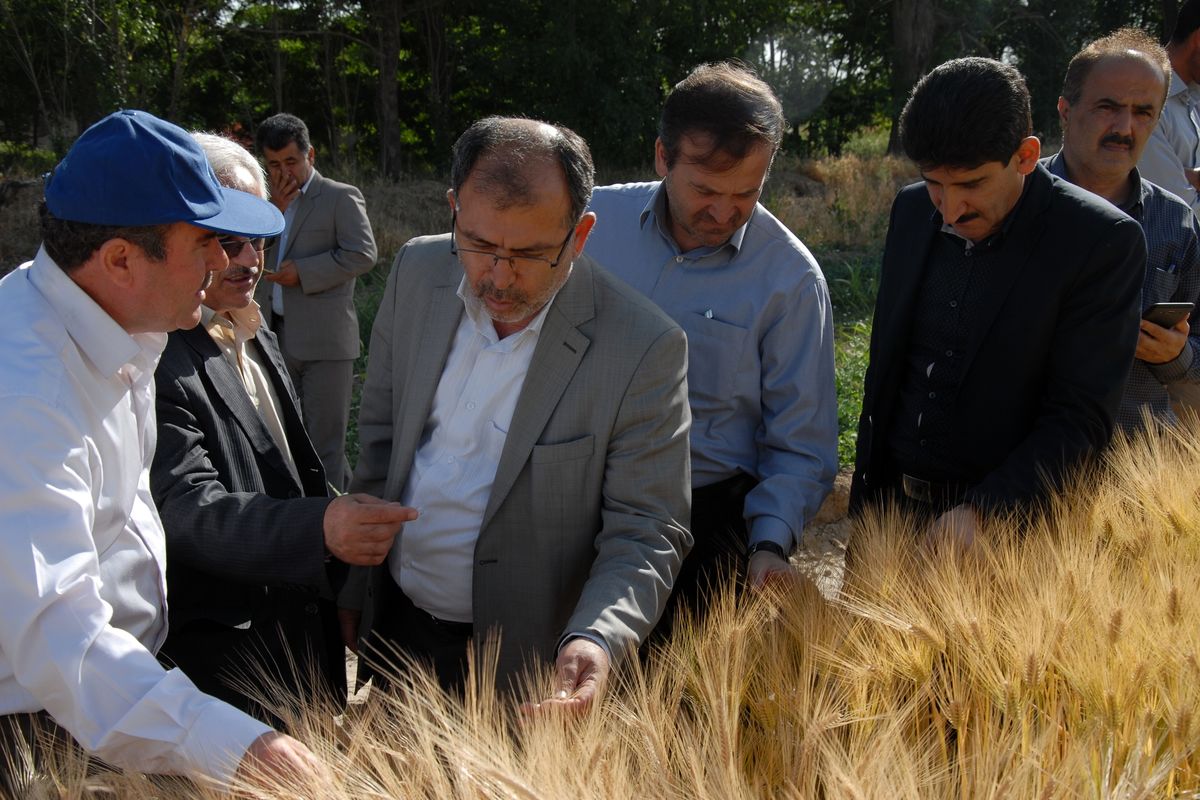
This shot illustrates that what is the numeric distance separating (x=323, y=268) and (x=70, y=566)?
491 cm

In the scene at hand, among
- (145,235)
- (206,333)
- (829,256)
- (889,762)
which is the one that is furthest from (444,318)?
(829,256)

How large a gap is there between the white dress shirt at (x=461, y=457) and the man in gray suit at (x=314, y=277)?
12.1 ft

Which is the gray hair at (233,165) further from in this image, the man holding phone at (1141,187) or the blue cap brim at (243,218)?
the man holding phone at (1141,187)

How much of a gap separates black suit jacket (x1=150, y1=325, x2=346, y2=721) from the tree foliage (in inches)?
674

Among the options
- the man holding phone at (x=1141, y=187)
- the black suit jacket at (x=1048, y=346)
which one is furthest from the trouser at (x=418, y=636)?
the man holding phone at (x=1141, y=187)

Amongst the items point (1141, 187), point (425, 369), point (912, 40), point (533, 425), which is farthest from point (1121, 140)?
point (912, 40)

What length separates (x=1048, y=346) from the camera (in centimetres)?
268

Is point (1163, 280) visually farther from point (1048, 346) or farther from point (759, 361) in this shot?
point (759, 361)

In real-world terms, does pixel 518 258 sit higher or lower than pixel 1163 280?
higher

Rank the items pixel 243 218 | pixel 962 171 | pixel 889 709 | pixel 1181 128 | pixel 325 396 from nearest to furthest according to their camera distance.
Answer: pixel 889 709, pixel 243 218, pixel 962 171, pixel 1181 128, pixel 325 396

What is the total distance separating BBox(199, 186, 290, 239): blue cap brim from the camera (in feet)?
6.79

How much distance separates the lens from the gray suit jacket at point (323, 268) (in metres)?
6.41

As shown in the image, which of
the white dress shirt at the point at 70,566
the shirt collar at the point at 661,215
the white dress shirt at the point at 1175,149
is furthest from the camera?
the white dress shirt at the point at 1175,149

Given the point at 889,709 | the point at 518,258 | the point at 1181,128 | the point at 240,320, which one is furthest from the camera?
the point at 1181,128
